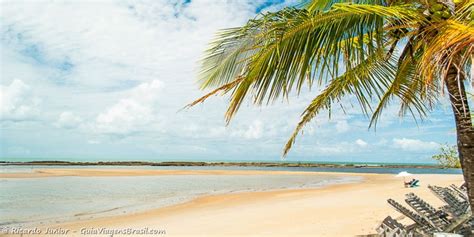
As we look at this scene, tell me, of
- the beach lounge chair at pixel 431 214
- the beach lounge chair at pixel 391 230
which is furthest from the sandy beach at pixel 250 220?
the beach lounge chair at pixel 391 230


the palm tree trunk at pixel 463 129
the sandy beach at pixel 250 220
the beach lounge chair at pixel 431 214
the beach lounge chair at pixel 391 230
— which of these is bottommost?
the sandy beach at pixel 250 220

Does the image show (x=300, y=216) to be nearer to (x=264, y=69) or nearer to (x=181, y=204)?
(x=181, y=204)

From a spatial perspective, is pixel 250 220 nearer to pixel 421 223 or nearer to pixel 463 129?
pixel 421 223

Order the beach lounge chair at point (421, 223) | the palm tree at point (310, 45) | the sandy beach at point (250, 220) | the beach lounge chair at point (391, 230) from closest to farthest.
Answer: the palm tree at point (310, 45) < the beach lounge chair at point (391, 230) < the beach lounge chair at point (421, 223) < the sandy beach at point (250, 220)

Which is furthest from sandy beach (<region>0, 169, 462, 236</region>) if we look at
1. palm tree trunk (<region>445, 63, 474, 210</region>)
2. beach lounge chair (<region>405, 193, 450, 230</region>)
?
palm tree trunk (<region>445, 63, 474, 210</region>)

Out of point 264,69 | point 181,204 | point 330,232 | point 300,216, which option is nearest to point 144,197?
point 181,204

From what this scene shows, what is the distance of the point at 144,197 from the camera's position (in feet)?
58.6

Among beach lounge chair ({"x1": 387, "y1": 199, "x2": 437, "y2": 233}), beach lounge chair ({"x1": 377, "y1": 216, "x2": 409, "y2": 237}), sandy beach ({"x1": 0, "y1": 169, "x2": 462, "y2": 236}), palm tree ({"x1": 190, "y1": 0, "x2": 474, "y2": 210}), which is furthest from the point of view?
sandy beach ({"x1": 0, "y1": 169, "x2": 462, "y2": 236})

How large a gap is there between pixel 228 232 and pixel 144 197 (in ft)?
32.3

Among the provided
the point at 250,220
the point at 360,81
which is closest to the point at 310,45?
the point at 360,81

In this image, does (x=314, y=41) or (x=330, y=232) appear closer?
(x=314, y=41)

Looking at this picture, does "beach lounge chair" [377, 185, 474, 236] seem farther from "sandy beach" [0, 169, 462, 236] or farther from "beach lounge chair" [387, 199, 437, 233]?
"sandy beach" [0, 169, 462, 236]

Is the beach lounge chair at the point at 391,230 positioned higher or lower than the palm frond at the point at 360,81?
lower

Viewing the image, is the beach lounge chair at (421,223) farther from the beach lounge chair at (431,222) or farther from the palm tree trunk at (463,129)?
the palm tree trunk at (463,129)
